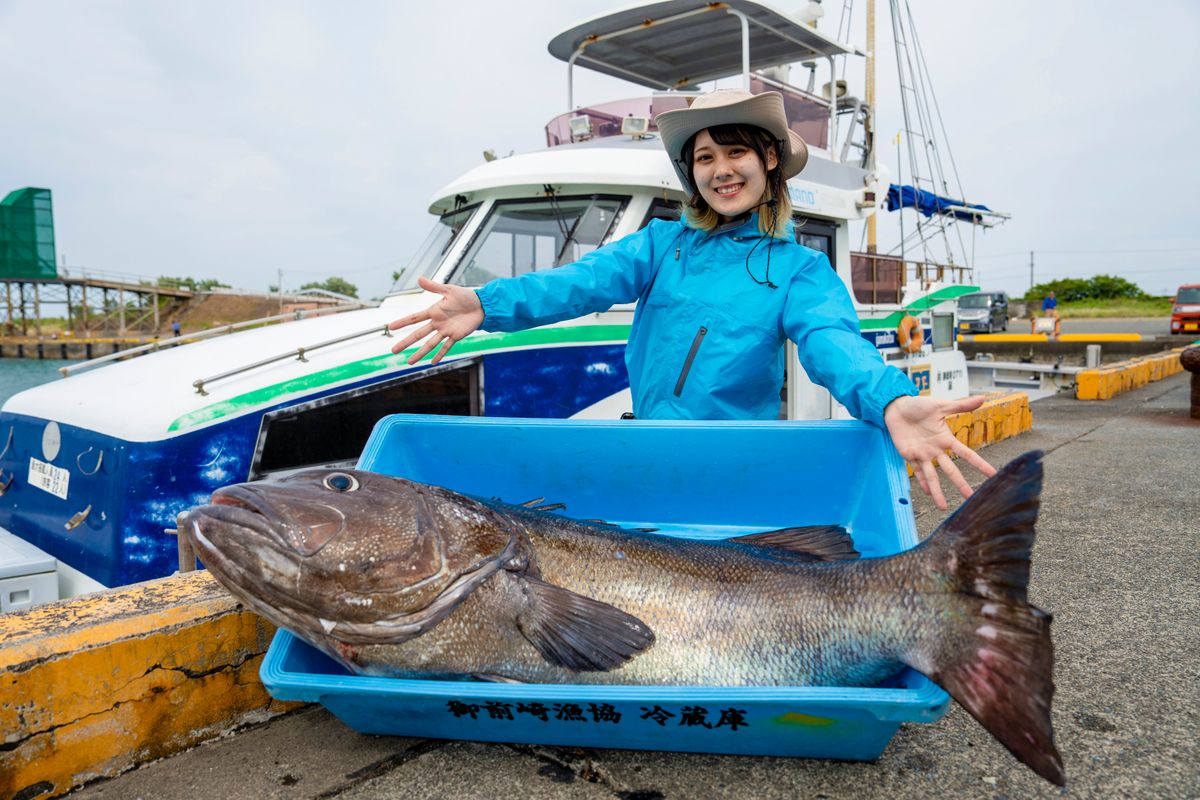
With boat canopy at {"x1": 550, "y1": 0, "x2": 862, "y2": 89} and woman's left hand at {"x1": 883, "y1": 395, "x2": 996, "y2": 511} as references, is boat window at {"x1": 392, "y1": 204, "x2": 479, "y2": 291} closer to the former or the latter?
boat canopy at {"x1": 550, "y1": 0, "x2": 862, "y2": 89}

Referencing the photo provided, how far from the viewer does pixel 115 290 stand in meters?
64.4

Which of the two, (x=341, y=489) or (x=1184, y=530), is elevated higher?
(x=341, y=489)

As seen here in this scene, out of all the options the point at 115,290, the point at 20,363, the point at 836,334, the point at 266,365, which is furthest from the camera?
the point at 115,290

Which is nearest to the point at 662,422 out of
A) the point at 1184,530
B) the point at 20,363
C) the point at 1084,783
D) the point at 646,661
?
the point at 646,661

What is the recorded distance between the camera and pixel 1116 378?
572 inches

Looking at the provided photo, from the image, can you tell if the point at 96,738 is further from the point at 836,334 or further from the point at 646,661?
the point at 836,334

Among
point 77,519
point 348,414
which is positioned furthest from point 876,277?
point 77,519

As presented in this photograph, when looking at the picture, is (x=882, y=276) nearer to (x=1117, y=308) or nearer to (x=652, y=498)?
(x=652, y=498)

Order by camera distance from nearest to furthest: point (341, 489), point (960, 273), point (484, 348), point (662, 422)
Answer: point (341, 489)
point (662, 422)
point (484, 348)
point (960, 273)

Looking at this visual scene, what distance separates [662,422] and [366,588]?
1.55 metres

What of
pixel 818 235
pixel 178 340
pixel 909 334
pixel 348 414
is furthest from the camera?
pixel 909 334

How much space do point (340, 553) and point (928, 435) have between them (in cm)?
172

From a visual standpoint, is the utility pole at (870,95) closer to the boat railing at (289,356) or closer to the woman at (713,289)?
the woman at (713,289)

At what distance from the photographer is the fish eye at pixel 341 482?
2.09 meters
